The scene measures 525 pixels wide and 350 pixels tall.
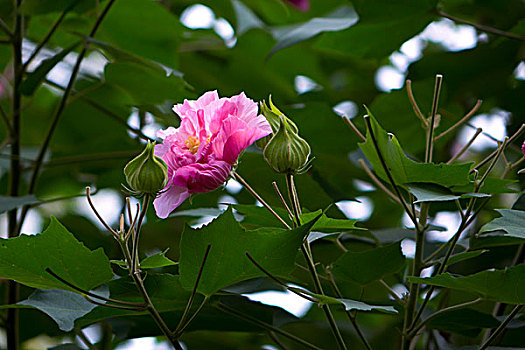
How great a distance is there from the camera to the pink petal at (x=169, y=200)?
56 centimetres

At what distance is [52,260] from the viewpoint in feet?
1.72

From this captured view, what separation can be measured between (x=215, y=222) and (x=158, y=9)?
0.68 metres

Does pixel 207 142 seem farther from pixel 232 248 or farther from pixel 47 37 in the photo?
pixel 47 37

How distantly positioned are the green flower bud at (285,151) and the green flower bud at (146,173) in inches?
3.5

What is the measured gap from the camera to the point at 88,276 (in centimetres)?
54

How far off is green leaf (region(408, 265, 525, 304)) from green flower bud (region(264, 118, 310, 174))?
0.43 ft

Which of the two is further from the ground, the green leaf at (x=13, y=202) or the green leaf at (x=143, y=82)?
the green leaf at (x=143, y=82)

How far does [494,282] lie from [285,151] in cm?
20

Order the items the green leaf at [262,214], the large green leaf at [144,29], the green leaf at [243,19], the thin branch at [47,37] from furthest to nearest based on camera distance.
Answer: the green leaf at [243,19] < the large green leaf at [144,29] < the thin branch at [47,37] < the green leaf at [262,214]

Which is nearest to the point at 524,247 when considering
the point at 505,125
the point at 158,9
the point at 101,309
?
the point at 505,125

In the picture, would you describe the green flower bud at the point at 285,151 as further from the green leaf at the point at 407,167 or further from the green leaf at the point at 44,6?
the green leaf at the point at 44,6

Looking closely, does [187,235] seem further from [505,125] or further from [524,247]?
[505,125]

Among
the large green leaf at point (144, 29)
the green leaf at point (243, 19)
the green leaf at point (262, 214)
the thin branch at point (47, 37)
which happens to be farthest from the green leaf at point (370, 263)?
the green leaf at point (243, 19)

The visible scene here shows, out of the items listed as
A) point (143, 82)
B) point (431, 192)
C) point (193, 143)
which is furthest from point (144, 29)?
point (431, 192)
